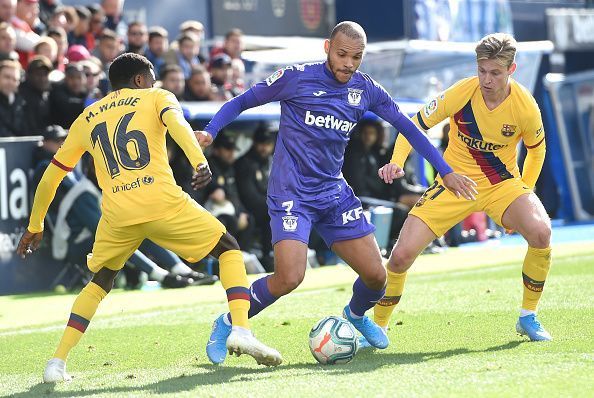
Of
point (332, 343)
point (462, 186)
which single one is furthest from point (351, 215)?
point (332, 343)

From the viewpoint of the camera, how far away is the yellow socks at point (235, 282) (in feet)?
24.4

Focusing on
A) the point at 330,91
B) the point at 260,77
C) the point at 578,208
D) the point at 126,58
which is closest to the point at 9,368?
the point at 126,58

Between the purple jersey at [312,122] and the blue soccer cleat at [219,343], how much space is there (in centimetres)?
93

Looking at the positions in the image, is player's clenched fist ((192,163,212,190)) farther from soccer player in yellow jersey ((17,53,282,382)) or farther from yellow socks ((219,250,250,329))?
yellow socks ((219,250,250,329))

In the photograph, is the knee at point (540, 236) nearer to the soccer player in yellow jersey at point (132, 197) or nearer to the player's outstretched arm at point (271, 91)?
the player's outstretched arm at point (271, 91)

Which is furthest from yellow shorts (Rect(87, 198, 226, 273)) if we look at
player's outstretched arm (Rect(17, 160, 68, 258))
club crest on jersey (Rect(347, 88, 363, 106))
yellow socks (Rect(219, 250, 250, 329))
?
club crest on jersey (Rect(347, 88, 363, 106))

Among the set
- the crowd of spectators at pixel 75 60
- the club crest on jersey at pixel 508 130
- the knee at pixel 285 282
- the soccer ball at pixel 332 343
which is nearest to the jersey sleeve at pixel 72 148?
the knee at pixel 285 282

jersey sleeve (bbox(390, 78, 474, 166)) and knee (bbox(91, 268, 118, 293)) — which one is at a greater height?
jersey sleeve (bbox(390, 78, 474, 166))

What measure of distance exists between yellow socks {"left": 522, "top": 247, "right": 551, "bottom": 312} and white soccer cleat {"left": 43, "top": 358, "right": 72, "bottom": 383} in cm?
324

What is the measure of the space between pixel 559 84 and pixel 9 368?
54.7ft

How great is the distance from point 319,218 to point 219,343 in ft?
3.41

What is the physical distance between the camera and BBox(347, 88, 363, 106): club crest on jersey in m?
7.88

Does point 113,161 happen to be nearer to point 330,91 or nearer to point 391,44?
point 330,91

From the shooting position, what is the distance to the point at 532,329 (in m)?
8.28
